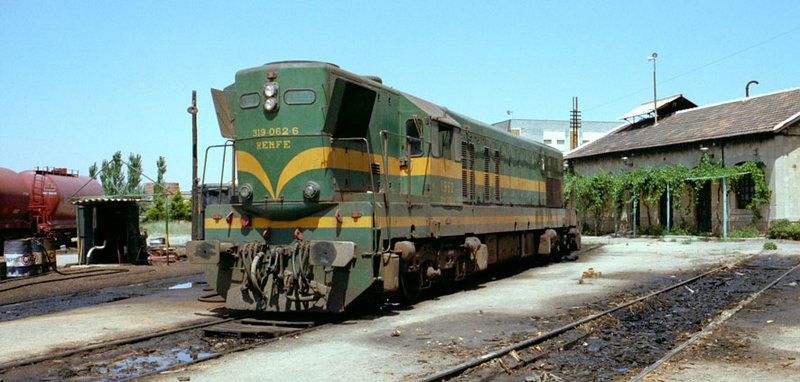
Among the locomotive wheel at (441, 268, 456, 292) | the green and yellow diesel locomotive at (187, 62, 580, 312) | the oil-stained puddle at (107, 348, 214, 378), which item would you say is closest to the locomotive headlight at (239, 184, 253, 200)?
the green and yellow diesel locomotive at (187, 62, 580, 312)

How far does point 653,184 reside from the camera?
30.2 m

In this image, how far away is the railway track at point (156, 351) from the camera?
19.6 ft

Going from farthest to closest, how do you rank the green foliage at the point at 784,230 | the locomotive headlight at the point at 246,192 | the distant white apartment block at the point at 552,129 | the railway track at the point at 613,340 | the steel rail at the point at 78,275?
the distant white apartment block at the point at 552,129 → the green foliage at the point at 784,230 → the steel rail at the point at 78,275 → the locomotive headlight at the point at 246,192 → the railway track at the point at 613,340

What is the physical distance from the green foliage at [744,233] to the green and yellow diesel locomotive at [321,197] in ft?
69.2

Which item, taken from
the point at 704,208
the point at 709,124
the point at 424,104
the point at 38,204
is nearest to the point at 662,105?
the point at 709,124

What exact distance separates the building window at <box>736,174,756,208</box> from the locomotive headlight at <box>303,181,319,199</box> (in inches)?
972

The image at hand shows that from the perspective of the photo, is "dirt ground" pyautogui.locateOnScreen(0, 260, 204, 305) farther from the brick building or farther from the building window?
the building window

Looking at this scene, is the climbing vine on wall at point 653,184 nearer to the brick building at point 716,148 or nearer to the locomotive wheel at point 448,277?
the brick building at point 716,148

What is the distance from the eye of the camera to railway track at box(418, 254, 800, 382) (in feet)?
19.2

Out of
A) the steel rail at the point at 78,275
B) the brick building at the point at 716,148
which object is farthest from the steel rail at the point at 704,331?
the brick building at the point at 716,148

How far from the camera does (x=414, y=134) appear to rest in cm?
1019

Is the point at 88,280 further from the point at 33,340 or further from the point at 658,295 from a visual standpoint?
the point at 658,295

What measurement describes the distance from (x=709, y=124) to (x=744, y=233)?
21.4 ft

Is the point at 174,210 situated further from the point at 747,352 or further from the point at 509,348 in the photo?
the point at 747,352
